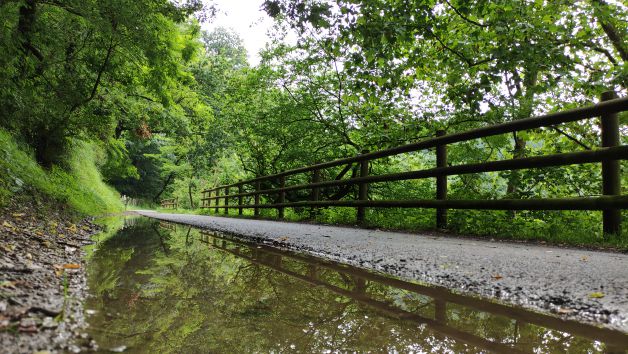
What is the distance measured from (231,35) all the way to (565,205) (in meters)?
61.0

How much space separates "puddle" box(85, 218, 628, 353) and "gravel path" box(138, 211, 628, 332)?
15 cm

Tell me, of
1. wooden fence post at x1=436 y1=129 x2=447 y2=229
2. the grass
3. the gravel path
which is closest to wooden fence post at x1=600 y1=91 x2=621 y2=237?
the gravel path

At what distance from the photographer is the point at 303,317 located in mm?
1446

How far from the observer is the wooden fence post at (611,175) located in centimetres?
306

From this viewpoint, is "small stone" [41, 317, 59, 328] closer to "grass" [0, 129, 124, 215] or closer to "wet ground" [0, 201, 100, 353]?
"wet ground" [0, 201, 100, 353]

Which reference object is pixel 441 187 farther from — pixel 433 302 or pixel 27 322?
pixel 27 322

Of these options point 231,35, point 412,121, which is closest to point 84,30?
point 412,121

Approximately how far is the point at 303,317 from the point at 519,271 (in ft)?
4.49

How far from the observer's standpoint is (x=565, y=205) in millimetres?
3203

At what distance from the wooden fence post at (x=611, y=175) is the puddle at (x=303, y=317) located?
2.21 metres

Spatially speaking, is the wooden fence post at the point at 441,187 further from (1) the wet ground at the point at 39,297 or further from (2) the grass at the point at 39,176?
(2) the grass at the point at 39,176

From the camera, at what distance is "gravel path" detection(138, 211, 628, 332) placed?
5.08ft

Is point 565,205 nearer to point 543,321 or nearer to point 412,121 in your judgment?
point 543,321

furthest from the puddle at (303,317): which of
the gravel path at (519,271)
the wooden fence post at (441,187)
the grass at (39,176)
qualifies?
the grass at (39,176)
